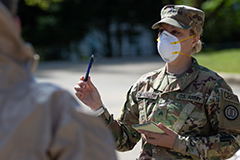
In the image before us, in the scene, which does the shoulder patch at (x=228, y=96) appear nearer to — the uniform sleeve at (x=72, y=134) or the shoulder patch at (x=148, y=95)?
the shoulder patch at (x=148, y=95)

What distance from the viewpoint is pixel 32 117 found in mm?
933

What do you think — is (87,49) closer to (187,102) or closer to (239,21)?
(239,21)

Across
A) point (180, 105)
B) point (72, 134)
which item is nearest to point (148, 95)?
point (180, 105)

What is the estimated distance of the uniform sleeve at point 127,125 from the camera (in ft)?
7.68

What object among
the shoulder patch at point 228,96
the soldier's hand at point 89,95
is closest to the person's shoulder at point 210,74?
the shoulder patch at point 228,96

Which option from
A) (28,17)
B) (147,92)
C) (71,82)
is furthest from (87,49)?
(147,92)

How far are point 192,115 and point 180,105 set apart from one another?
0.31ft

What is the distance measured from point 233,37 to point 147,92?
29.1 meters

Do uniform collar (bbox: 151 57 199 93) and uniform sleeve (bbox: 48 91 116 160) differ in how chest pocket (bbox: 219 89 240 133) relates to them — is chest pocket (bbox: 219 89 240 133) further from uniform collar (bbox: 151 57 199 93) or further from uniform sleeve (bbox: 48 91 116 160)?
uniform sleeve (bbox: 48 91 116 160)

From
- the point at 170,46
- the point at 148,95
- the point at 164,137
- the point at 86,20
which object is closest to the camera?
the point at 164,137

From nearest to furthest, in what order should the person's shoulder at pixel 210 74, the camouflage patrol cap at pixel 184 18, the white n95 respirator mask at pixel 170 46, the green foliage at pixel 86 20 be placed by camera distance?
1. the person's shoulder at pixel 210 74
2. the camouflage patrol cap at pixel 184 18
3. the white n95 respirator mask at pixel 170 46
4. the green foliage at pixel 86 20

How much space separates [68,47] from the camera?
2652 cm

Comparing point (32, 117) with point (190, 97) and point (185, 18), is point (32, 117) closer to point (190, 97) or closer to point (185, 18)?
point (190, 97)

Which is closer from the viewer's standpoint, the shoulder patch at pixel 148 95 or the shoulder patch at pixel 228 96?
the shoulder patch at pixel 228 96
